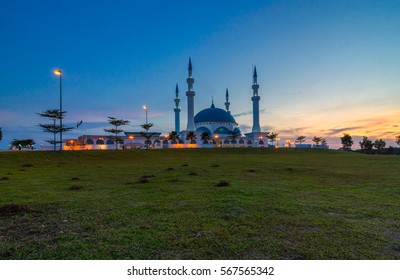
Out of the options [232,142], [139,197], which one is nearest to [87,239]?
[139,197]

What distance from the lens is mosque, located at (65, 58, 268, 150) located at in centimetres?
9031

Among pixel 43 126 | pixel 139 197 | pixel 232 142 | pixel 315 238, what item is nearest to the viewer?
pixel 315 238

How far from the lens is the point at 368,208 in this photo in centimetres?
746

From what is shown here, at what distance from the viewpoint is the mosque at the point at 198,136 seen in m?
90.3

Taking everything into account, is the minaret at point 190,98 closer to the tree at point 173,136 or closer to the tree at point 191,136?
the tree at point 191,136

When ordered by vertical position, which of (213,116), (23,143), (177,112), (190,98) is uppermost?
(190,98)

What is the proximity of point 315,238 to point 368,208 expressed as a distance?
136 inches

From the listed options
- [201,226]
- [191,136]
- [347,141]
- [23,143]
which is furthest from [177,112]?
[201,226]

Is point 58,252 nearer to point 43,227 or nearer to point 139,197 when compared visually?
point 43,227

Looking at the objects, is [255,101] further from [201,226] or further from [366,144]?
[201,226]

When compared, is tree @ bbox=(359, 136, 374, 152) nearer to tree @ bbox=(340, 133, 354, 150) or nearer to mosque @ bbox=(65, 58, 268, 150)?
tree @ bbox=(340, 133, 354, 150)

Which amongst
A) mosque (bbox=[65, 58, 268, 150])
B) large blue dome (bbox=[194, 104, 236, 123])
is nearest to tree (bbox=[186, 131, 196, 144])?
mosque (bbox=[65, 58, 268, 150])

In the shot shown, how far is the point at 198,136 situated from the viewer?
101250 millimetres

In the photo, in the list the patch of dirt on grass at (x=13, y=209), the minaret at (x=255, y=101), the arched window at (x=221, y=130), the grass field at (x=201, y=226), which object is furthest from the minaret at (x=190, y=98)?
the patch of dirt on grass at (x=13, y=209)
